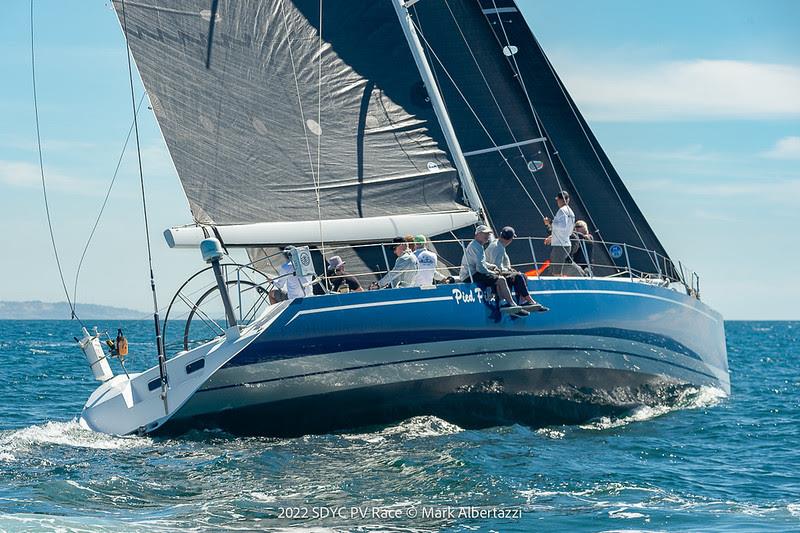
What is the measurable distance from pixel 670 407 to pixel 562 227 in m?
3.49

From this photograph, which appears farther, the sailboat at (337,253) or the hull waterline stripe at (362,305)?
the sailboat at (337,253)

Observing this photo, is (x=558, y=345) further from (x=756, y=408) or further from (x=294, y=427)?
(x=756, y=408)

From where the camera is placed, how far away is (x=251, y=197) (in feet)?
42.2

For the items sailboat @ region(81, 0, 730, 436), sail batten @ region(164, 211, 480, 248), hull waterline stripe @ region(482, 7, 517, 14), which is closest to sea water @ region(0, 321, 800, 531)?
sailboat @ region(81, 0, 730, 436)

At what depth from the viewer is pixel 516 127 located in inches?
672

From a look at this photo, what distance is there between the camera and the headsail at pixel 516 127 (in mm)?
17031

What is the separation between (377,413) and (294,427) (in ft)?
2.87

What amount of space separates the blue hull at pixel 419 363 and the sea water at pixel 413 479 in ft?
0.78

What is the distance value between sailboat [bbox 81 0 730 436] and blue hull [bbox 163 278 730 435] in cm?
2

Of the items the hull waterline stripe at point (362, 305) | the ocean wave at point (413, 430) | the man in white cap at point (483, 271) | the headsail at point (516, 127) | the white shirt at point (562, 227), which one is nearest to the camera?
the hull waterline stripe at point (362, 305)

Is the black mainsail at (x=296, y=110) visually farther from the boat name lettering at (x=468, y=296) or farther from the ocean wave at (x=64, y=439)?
the ocean wave at (x=64, y=439)

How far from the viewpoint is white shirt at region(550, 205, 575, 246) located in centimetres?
1420

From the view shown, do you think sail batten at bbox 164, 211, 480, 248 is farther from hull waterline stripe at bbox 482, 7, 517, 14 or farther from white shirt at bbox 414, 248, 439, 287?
hull waterline stripe at bbox 482, 7, 517, 14

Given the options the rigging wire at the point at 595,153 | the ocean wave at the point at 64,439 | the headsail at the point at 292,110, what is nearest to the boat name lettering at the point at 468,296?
the headsail at the point at 292,110
